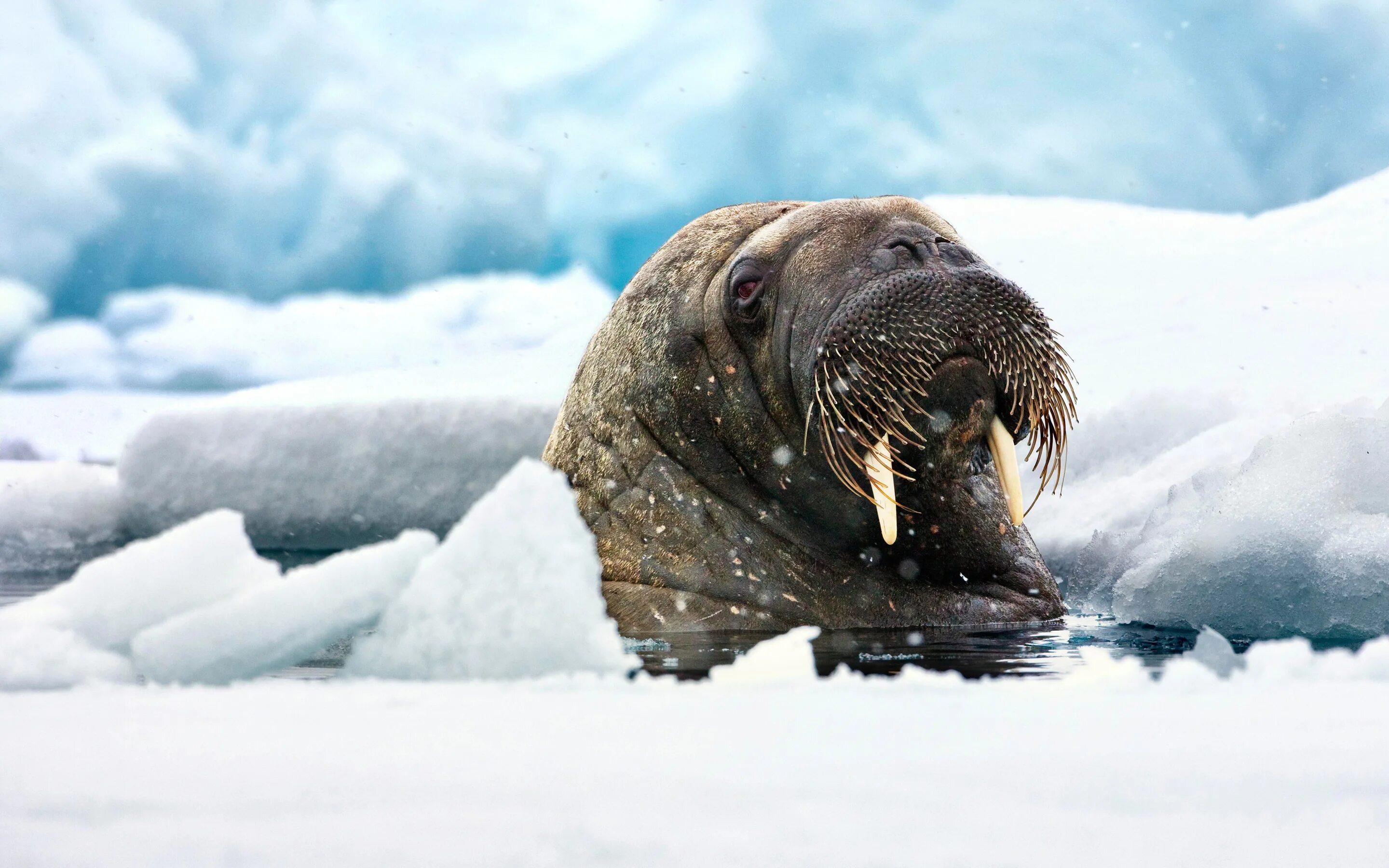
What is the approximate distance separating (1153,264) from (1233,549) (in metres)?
17.8

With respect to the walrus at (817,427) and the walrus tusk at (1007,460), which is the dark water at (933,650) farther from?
the walrus tusk at (1007,460)

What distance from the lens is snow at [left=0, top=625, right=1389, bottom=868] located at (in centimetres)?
187

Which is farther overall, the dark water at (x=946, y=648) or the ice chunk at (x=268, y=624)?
the dark water at (x=946, y=648)

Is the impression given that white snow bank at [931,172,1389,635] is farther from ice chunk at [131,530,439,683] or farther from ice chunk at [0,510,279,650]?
ice chunk at [0,510,279,650]

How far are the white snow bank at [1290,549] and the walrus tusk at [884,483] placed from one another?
5.17 feet

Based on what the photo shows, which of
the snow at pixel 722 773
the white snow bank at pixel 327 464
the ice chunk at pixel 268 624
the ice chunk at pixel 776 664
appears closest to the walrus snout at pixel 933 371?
the ice chunk at pixel 776 664

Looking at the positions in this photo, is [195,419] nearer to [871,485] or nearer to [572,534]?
[871,485]

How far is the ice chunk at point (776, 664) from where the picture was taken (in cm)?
306

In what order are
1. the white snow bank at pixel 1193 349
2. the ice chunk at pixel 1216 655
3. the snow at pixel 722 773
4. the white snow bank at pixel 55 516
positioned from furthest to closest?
the white snow bank at pixel 55 516, the white snow bank at pixel 1193 349, the ice chunk at pixel 1216 655, the snow at pixel 722 773

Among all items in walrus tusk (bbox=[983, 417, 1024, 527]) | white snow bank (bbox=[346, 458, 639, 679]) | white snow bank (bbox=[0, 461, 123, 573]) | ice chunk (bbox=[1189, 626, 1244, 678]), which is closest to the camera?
ice chunk (bbox=[1189, 626, 1244, 678])

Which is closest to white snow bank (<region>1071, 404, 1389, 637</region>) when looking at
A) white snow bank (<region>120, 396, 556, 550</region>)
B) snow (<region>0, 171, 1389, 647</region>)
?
snow (<region>0, 171, 1389, 647</region>)

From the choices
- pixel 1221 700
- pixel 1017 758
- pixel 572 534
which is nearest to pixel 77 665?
pixel 572 534

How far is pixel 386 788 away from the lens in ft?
6.93

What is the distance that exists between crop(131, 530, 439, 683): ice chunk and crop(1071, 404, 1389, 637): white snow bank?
3806 millimetres
